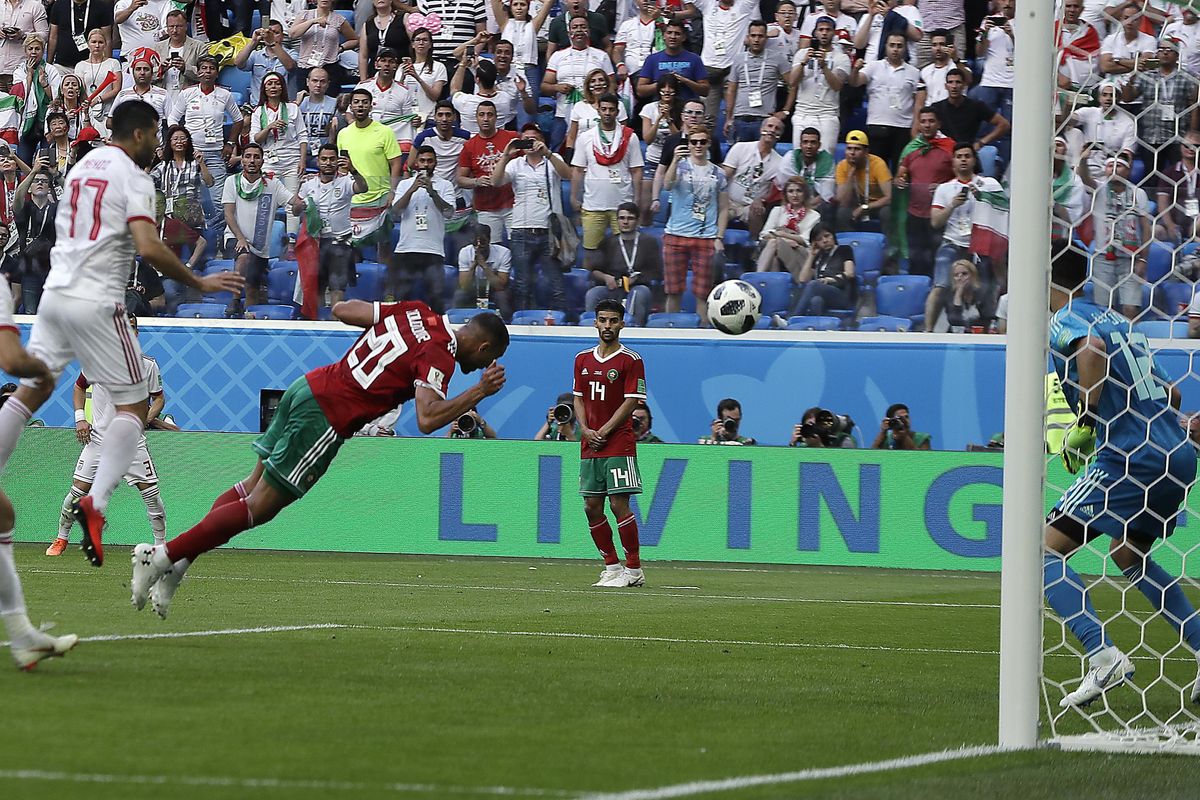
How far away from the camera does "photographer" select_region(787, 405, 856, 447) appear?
659 inches

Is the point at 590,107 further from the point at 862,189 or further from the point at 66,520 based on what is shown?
the point at 66,520

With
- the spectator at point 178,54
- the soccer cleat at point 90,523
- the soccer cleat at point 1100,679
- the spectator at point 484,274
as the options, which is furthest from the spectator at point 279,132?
the soccer cleat at point 1100,679

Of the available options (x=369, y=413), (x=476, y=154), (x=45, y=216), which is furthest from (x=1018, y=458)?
(x=45, y=216)

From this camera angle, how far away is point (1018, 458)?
19.8 ft

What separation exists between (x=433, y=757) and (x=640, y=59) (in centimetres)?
1538

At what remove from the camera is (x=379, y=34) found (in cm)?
2095

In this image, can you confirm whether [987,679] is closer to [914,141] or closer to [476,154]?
[914,141]

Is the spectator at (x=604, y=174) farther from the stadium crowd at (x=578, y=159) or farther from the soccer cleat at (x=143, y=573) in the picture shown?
the soccer cleat at (x=143, y=573)

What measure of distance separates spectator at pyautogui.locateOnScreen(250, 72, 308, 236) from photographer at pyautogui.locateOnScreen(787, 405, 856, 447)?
6682 mm

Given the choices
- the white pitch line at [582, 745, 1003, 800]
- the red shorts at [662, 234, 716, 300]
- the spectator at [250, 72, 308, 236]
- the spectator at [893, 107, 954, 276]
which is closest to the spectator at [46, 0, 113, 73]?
the spectator at [250, 72, 308, 236]

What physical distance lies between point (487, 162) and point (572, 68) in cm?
179

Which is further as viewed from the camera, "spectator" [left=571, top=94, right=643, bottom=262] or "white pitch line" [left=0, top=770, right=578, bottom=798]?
→ "spectator" [left=571, top=94, right=643, bottom=262]

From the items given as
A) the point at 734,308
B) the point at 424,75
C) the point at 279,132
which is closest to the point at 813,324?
the point at 734,308

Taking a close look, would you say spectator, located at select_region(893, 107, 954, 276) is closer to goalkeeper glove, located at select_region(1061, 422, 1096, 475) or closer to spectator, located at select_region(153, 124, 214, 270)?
spectator, located at select_region(153, 124, 214, 270)
